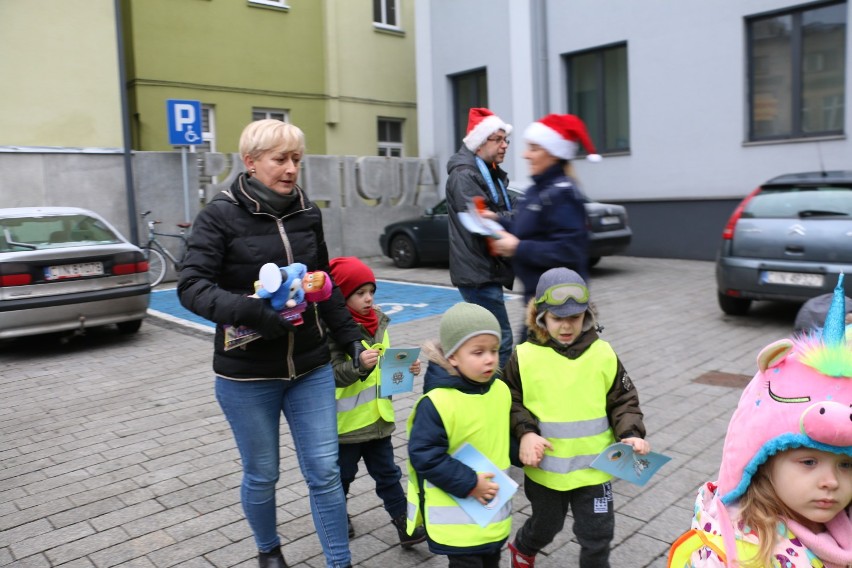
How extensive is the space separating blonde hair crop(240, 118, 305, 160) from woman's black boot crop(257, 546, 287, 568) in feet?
5.39

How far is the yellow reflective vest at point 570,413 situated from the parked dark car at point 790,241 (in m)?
5.70

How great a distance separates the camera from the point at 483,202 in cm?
419

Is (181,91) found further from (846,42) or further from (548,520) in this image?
(548,520)

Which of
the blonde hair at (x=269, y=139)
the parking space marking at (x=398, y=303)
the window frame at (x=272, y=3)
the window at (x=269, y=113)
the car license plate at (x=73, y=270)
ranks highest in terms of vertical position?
the window frame at (x=272, y=3)

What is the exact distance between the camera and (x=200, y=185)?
46.0ft

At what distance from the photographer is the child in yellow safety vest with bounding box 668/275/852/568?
1.62 metres

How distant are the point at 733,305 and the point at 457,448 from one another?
7043 millimetres

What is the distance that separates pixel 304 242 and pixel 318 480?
3.13 ft

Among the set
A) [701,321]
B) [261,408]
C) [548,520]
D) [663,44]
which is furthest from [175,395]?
[663,44]

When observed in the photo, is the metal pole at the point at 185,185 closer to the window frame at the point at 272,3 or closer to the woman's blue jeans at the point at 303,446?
the window frame at the point at 272,3

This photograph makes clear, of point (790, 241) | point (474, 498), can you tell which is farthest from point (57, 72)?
point (474, 498)

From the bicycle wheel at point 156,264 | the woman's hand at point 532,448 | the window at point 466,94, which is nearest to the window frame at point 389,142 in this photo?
the window at point 466,94

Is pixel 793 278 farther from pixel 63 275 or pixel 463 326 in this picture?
pixel 63 275

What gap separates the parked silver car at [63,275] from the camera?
296 inches
